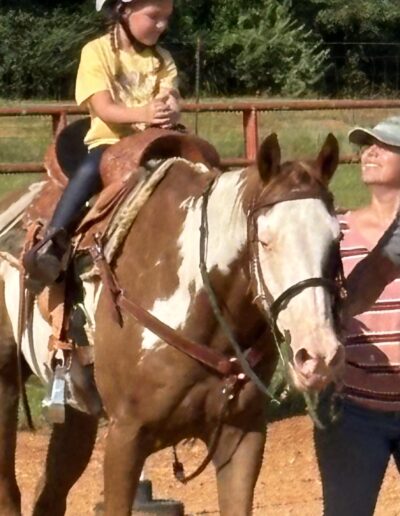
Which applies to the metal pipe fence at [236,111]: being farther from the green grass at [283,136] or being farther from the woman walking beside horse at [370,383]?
the woman walking beside horse at [370,383]

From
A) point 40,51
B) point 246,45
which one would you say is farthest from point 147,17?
point 40,51

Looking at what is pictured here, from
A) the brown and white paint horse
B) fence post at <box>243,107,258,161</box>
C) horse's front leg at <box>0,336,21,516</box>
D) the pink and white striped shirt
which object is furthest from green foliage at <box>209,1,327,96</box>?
the pink and white striped shirt

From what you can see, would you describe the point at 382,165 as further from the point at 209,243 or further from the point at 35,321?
the point at 35,321

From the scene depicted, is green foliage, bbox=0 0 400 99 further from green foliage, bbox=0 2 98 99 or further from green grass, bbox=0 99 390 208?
green grass, bbox=0 99 390 208

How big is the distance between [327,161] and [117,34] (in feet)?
4.22

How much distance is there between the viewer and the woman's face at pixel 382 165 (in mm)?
4266

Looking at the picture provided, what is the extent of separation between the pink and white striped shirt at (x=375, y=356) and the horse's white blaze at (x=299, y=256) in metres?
0.41

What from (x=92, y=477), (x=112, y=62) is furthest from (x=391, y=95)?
(x=112, y=62)

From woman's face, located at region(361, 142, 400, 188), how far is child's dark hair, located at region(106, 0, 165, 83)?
112 cm

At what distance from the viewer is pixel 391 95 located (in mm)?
34594

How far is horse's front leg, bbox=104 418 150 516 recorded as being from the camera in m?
4.50

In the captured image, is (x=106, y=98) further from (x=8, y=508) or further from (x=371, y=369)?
(x=8, y=508)

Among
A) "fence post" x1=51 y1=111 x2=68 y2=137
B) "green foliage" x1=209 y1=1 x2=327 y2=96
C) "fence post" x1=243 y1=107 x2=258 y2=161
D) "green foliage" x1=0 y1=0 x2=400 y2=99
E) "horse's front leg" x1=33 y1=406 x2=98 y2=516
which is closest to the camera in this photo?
"horse's front leg" x1=33 y1=406 x2=98 y2=516

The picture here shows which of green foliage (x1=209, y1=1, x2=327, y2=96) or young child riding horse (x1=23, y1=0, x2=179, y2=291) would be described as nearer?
young child riding horse (x1=23, y1=0, x2=179, y2=291)
